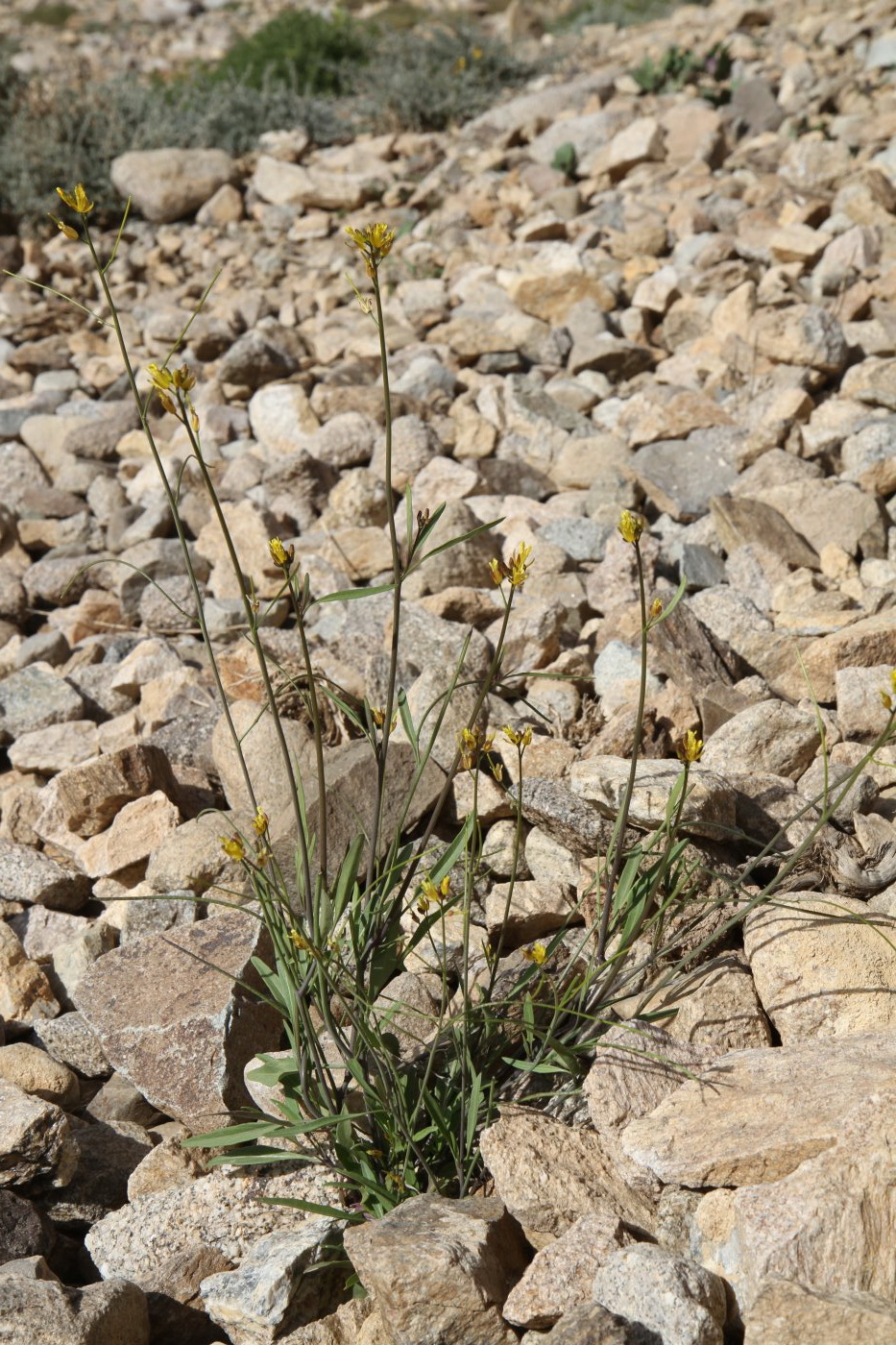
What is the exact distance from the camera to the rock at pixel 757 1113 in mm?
1869

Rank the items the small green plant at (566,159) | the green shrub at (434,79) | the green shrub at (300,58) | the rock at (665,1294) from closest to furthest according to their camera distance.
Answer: the rock at (665,1294)
the small green plant at (566,159)
the green shrub at (434,79)
the green shrub at (300,58)

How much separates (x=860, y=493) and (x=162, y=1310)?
324cm

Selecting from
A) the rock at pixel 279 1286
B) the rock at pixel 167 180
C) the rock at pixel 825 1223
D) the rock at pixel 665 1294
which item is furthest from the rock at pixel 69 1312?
the rock at pixel 167 180

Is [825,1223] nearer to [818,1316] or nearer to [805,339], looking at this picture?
[818,1316]

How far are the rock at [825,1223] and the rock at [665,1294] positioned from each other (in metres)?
0.07

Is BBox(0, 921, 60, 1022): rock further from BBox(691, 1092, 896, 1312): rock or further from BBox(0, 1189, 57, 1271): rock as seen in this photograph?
BBox(691, 1092, 896, 1312): rock

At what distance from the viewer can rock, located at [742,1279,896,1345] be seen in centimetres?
153

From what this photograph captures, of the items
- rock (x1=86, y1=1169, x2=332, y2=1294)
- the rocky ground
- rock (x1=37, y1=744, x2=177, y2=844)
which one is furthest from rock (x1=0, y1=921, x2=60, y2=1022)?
rock (x1=86, y1=1169, x2=332, y2=1294)

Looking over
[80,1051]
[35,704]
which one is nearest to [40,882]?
[80,1051]

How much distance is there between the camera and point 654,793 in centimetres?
253

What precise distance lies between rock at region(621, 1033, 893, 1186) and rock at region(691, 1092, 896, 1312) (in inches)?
2.0

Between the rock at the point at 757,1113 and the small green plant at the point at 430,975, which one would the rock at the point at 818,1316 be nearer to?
the rock at the point at 757,1113

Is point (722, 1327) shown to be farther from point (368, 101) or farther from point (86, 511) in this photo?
point (368, 101)

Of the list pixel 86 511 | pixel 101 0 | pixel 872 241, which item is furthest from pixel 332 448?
pixel 101 0
